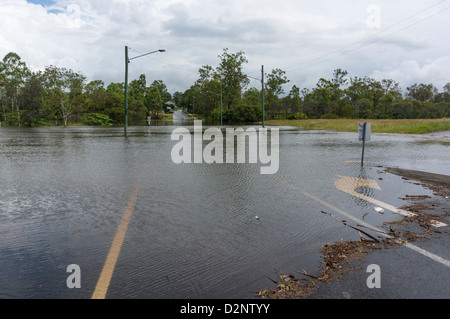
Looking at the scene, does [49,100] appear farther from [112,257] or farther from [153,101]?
[112,257]

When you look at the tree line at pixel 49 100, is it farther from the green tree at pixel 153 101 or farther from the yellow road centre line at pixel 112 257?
the yellow road centre line at pixel 112 257

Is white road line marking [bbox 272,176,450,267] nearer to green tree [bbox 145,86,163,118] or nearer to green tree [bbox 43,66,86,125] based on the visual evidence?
green tree [bbox 43,66,86,125]

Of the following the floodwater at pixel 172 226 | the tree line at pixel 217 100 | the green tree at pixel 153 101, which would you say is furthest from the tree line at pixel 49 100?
the floodwater at pixel 172 226

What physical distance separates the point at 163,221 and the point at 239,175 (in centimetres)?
483

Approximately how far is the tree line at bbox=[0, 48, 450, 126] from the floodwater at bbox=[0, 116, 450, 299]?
46.8 meters

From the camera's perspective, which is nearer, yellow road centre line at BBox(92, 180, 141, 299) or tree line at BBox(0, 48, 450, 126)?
yellow road centre line at BBox(92, 180, 141, 299)

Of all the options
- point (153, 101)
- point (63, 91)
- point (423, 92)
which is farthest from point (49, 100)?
point (423, 92)

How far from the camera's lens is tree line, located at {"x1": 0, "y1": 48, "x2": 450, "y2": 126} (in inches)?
2458

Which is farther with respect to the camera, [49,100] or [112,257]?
[49,100]

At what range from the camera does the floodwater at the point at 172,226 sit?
3.66m

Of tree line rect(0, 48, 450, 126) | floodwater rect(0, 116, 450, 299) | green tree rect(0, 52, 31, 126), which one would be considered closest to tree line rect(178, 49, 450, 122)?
tree line rect(0, 48, 450, 126)

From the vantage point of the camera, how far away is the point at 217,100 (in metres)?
101

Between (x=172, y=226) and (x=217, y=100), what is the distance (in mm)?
96954
